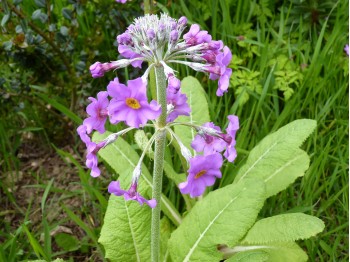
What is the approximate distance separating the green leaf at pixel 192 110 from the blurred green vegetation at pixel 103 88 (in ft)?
0.50

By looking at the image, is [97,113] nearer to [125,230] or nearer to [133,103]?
[133,103]

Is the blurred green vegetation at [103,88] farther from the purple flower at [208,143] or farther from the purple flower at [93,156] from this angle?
the purple flower at [208,143]

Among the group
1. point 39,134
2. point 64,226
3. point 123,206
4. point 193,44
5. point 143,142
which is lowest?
point 64,226

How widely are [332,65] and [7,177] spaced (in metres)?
2.26

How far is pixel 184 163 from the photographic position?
2697mm

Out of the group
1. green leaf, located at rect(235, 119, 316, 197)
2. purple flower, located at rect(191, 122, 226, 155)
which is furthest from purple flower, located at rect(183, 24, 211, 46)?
green leaf, located at rect(235, 119, 316, 197)

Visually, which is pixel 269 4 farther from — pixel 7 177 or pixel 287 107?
pixel 7 177

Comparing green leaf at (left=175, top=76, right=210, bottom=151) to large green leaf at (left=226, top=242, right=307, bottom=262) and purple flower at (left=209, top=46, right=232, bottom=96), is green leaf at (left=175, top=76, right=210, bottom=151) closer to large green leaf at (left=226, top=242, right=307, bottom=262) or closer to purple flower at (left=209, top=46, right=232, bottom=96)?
large green leaf at (left=226, top=242, right=307, bottom=262)

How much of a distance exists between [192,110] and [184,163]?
1.45 feet

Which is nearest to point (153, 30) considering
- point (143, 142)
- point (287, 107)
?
point (143, 142)

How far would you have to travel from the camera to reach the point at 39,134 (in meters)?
3.78

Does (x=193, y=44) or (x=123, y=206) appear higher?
(x=193, y=44)

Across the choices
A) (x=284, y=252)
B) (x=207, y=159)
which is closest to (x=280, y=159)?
(x=284, y=252)

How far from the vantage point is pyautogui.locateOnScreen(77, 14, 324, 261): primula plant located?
1803mm
